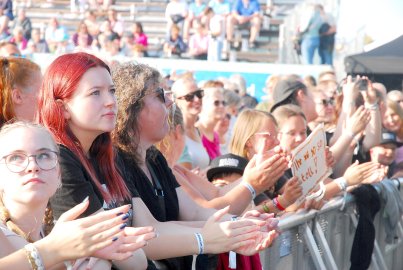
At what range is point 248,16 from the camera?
20297 mm

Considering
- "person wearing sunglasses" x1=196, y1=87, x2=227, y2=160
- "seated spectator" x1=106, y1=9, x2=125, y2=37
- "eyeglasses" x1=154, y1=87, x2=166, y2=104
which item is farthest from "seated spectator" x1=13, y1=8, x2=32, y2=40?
"eyeglasses" x1=154, y1=87, x2=166, y2=104

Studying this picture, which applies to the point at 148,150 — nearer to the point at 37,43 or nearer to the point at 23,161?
the point at 23,161

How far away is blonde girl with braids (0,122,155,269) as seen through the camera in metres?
2.69

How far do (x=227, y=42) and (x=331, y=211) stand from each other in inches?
539

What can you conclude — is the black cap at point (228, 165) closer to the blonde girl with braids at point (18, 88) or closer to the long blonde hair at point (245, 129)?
the long blonde hair at point (245, 129)

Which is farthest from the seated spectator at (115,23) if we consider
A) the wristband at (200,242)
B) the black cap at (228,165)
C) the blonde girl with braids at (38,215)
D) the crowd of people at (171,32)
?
the blonde girl with braids at (38,215)

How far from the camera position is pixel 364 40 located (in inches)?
559

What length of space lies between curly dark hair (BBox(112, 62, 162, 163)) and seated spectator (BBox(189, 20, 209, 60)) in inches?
554

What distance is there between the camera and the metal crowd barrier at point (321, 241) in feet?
16.9

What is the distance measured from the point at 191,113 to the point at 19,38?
1324cm

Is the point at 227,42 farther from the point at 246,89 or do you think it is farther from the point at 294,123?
the point at 294,123

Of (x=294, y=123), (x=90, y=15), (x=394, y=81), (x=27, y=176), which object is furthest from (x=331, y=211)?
(x=90, y=15)

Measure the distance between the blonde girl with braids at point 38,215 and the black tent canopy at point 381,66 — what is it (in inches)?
316

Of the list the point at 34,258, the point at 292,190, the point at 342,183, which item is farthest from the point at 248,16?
the point at 34,258
